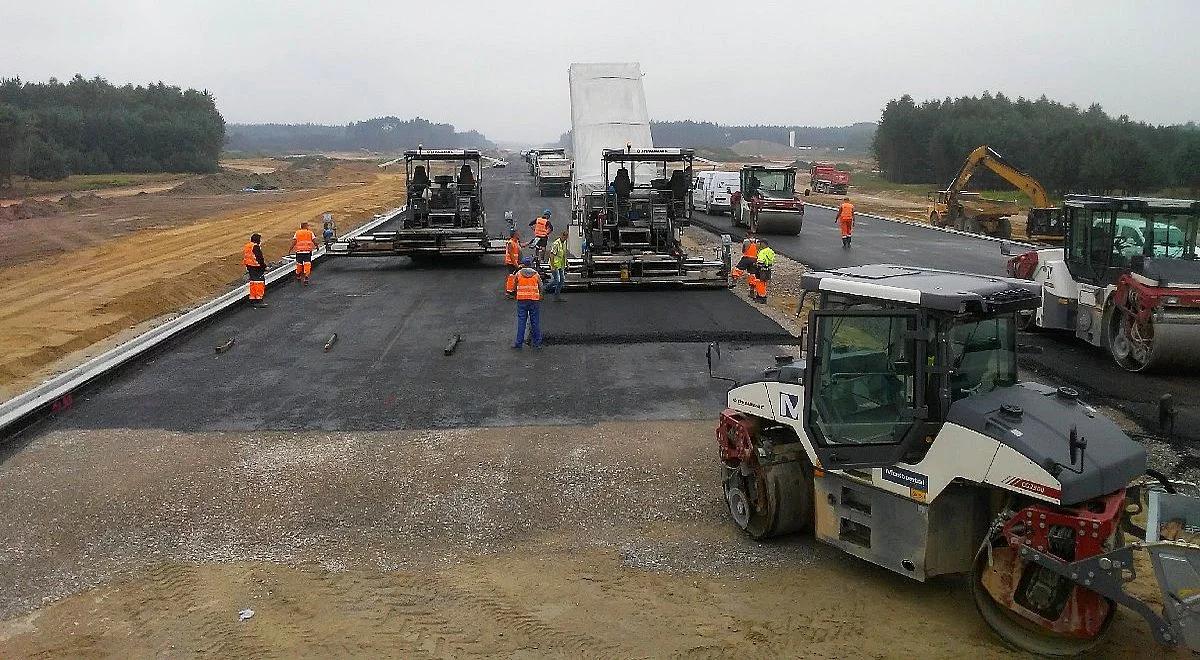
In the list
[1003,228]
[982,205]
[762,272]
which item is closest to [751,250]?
[762,272]

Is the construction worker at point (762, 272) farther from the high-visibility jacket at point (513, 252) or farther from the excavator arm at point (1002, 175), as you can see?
the excavator arm at point (1002, 175)

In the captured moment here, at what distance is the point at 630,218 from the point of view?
2122cm

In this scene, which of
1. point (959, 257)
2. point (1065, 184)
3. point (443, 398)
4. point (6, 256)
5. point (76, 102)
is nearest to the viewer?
point (443, 398)

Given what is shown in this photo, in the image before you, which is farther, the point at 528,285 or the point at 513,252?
the point at 513,252

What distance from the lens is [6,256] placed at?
2695 cm

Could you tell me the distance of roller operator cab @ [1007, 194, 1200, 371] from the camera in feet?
39.4

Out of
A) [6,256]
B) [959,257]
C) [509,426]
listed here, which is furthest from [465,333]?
[6,256]

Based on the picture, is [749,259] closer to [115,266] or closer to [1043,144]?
[115,266]

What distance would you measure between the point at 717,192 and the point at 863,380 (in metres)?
33.6

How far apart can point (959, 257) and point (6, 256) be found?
2609 cm

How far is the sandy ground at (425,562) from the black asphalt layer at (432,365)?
0.99 meters

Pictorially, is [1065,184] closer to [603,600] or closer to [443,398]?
[443,398]

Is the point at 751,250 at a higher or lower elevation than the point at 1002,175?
lower

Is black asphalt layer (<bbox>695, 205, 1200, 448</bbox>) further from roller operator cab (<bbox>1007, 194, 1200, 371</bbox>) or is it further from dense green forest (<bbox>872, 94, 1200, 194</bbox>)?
dense green forest (<bbox>872, 94, 1200, 194</bbox>)
